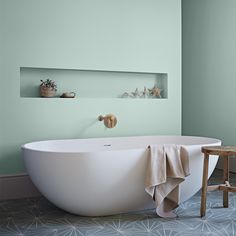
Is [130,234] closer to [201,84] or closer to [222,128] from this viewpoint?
[222,128]

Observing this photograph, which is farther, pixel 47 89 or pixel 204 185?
pixel 47 89

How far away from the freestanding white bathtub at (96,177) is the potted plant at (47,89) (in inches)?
36.3

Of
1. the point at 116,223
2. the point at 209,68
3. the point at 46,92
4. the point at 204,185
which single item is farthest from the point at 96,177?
the point at 209,68

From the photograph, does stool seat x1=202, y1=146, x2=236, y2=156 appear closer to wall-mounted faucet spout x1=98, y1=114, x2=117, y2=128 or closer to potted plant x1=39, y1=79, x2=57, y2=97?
wall-mounted faucet spout x1=98, y1=114, x2=117, y2=128

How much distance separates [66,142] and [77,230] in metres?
1.18

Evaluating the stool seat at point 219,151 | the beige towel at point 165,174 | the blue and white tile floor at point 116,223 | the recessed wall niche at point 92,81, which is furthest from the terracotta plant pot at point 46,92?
the stool seat at point 219,151

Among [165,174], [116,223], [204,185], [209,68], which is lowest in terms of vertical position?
[116,223]

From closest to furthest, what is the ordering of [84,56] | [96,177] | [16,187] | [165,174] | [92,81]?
[96,177] → [165,174] → [16,187] → [84,56] → [92,81]

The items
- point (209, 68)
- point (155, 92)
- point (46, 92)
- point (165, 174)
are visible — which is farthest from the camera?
point (209, 68)

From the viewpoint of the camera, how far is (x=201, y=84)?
5.44 metres

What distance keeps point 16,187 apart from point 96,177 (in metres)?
1.25

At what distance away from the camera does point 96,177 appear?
2.86m

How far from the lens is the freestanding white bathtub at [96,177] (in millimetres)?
2830

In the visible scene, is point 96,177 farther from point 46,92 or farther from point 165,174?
point 46,92
